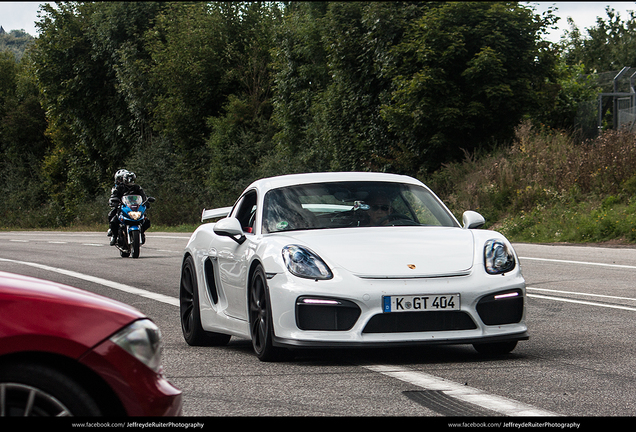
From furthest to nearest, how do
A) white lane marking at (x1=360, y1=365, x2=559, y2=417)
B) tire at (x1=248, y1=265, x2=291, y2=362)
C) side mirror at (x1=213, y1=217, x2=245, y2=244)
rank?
side mirror at (x1=213, y1=217, x2=245, y2=244), tire at (x1=248, y1=265, x2=291, y2=362), white lane marking at (x1=360, y1=365, x2=559, y2=417)

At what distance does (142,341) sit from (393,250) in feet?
11.9

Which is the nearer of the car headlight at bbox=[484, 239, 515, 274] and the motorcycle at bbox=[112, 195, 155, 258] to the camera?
the car headlight at bbox=[484, 239, 515, 274]

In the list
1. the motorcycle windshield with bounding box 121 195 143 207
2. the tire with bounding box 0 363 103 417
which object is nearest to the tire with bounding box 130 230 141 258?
the motorcycle windshield with bounding box 121 195 143 207

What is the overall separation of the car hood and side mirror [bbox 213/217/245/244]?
546 millimetres

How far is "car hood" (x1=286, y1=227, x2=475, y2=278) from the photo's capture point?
263 inches

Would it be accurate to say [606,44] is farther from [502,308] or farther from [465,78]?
[502,308]

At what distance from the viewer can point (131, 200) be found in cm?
2084

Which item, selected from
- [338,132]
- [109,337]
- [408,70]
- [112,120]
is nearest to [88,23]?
[112,120]

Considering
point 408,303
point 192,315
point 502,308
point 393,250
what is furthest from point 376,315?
point 192,315

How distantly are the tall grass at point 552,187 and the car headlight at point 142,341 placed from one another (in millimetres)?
16955

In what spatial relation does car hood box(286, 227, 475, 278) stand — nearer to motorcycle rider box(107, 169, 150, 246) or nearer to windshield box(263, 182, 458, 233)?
windshield box(263, 182, 458, 233)

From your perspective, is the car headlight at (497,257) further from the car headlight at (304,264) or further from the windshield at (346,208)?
the car headlight at (304,264)

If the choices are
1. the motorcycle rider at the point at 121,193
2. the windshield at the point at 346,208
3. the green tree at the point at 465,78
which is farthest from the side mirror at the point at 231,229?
the green tree at the point at 465,78

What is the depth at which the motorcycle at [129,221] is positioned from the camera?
20.7 m
